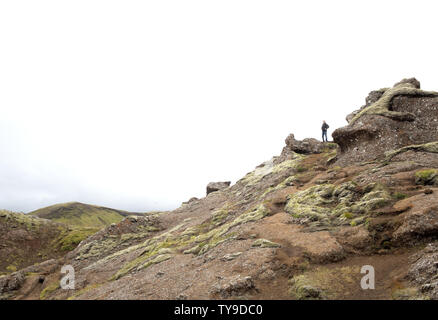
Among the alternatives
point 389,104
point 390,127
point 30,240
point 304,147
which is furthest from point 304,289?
point 30,240

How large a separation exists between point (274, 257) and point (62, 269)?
125 feet

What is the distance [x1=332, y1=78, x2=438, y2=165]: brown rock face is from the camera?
118 ft

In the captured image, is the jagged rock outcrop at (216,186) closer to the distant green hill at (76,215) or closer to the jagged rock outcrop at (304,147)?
the jagged rock outcrop at (304,147)

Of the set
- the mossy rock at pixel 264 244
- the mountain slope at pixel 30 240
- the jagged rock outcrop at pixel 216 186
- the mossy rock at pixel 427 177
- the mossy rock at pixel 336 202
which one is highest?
the jagged rock outcrop at pixel 216 186

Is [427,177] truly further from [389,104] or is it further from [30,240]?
[30,240]

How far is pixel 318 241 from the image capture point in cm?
2016

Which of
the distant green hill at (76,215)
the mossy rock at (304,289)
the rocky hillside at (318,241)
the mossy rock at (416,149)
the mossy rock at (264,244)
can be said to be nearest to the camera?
the mossy rock at (304,289)

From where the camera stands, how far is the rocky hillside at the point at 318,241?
1572 centimetres

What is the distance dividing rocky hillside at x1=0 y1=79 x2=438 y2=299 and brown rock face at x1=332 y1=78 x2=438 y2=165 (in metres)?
0.16

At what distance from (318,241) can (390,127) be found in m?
27.6

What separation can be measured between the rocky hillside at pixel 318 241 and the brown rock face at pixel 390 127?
0.16 m

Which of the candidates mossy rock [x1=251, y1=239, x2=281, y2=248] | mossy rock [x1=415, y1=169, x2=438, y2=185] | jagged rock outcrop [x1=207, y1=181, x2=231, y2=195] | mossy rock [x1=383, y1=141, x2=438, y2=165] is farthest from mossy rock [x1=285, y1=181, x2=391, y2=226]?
jagged rock outcrop [x1=207, y1=181, x2=231, y2=195]

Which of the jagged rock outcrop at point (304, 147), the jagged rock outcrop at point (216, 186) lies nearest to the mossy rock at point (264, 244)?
the jagged rock outcrop at point (304, 147)
